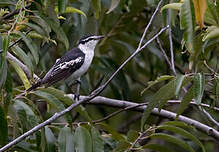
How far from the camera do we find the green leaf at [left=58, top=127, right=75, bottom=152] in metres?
3.72

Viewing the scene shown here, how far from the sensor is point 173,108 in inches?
295

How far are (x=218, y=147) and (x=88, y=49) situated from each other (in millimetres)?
2329

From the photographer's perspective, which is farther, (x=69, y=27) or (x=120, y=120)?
(x=120, y=120)

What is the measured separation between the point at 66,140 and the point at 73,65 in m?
A: 1.61

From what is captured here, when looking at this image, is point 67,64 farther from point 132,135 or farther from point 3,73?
point 3,73

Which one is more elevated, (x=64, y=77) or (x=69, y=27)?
(x=69, y=27)

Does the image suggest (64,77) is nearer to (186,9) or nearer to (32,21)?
(32,21)

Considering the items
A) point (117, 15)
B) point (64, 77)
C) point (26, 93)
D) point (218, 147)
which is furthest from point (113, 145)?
point (218, 147)

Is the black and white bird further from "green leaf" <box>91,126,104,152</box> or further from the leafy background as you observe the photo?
"green leaf" <box>91,126,104,152</box>

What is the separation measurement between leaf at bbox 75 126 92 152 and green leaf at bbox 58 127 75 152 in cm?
5

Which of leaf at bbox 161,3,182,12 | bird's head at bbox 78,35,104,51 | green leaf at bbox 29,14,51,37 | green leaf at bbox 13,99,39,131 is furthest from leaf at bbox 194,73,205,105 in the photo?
bird's head at bbox 78,35,104,51

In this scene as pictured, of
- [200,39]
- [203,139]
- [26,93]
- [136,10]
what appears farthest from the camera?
[203,139]

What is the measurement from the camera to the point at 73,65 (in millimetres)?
5270

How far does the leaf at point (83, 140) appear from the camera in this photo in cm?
361
